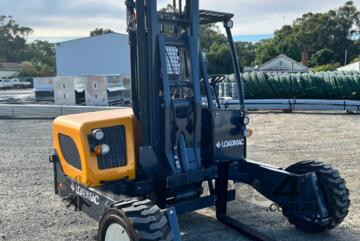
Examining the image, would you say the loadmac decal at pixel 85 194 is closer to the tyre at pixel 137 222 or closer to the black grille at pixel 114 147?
the black grille at pixel 114 147

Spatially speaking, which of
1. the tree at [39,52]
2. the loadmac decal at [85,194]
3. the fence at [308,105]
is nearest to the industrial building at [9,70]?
the tree at [39,52]

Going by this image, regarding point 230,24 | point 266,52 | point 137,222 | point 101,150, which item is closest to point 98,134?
point 101,150

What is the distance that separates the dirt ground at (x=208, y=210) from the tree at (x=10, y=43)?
331 feet

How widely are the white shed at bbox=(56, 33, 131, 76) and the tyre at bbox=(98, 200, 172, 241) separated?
118 ft

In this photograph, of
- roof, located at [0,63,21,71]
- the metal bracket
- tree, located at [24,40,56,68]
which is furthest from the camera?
tree, located at [24,40,56,68]

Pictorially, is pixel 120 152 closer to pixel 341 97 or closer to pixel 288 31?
pixel 341 97

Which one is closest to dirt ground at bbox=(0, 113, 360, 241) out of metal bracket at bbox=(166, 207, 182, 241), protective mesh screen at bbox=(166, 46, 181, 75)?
metal bracket at bbox=(166, 207, 182, 241)

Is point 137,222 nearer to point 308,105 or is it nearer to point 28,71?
point 308,105

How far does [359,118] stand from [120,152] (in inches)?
528

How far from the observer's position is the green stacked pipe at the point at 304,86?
1897 cm

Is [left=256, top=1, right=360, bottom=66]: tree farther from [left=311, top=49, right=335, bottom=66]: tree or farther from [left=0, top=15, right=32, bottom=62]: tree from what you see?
[left=0, top=15, right=32, bottom=62]: tree

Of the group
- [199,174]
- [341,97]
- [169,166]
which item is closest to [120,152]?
[169,166]

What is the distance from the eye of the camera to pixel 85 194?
508 centimetres

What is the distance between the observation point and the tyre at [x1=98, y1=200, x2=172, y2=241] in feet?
12.9
